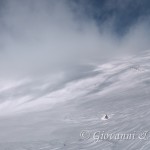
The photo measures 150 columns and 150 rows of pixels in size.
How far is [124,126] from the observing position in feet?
38.0

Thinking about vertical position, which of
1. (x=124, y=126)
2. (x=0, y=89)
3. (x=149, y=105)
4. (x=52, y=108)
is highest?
(x=0, y=89)

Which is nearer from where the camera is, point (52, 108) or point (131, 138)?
point (131, 138)

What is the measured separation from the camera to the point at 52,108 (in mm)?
17156

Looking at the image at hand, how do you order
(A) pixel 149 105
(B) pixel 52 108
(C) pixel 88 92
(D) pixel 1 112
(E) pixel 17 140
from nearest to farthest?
(E) pixel 17 140 → (A) pixel 149 105 → (B) pixel 52 108 → (D) pixel 1 112 → (C) pixel 88 92

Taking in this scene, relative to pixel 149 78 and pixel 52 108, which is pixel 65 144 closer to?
pixel 52 108

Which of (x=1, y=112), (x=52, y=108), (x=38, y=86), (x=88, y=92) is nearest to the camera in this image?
(x=52, y=108)

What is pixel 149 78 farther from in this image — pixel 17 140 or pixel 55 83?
pixel 17 140

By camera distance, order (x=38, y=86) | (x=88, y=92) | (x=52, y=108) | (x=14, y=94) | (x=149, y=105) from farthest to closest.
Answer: (x=38, y=86) < (x=14, y=94) < (x=88, y=92) < (x=52, y=108) < (x=149, y=105)

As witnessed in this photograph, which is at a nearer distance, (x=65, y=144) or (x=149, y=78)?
(x=65, y=144)

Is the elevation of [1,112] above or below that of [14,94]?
below

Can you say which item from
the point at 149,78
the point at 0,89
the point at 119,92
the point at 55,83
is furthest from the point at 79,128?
the point at 0,89

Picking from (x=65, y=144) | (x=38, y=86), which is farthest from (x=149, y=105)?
(x=38, y=86)

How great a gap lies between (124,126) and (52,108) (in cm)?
678

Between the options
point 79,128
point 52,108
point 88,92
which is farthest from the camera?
point 88,92
